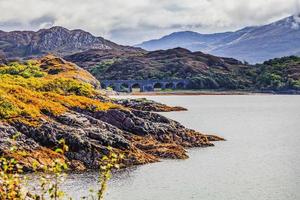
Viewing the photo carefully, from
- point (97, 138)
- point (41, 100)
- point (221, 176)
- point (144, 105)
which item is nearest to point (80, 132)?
point (97, 138)

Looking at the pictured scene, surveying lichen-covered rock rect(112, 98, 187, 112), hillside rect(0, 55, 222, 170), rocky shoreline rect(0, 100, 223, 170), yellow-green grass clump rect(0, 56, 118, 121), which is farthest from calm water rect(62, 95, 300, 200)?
lichen-covered rock rect(112, 98, 187, 112)

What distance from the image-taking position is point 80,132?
66.1 m

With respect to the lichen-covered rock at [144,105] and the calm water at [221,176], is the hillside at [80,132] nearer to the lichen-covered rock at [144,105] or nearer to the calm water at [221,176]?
the calm water at [221,176]

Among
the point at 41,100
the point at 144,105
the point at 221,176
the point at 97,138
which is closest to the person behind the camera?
the point at 221,176

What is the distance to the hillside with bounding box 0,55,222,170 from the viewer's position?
2445 inches

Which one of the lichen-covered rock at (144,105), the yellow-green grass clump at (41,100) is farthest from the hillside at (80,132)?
the lichen-covered rock at (144,105)

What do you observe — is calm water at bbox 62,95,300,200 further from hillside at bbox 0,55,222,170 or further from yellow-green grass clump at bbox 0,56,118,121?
yellow-green grass clump at bbox 0,56,118,121

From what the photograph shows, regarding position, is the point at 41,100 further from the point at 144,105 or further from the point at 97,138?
the point at 144,105

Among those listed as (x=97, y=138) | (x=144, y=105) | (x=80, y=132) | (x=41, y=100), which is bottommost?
(x=144, y=105)

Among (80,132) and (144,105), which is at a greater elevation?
(80,132)

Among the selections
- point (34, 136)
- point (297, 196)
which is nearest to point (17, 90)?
point (34, 136)

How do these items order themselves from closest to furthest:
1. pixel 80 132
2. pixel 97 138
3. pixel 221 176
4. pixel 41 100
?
pixel 221 176 → pixel 80 132 → pixel 97 138 → pixel 41 100

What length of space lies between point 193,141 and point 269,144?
1418 cm

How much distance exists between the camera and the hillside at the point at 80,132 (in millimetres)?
62094
